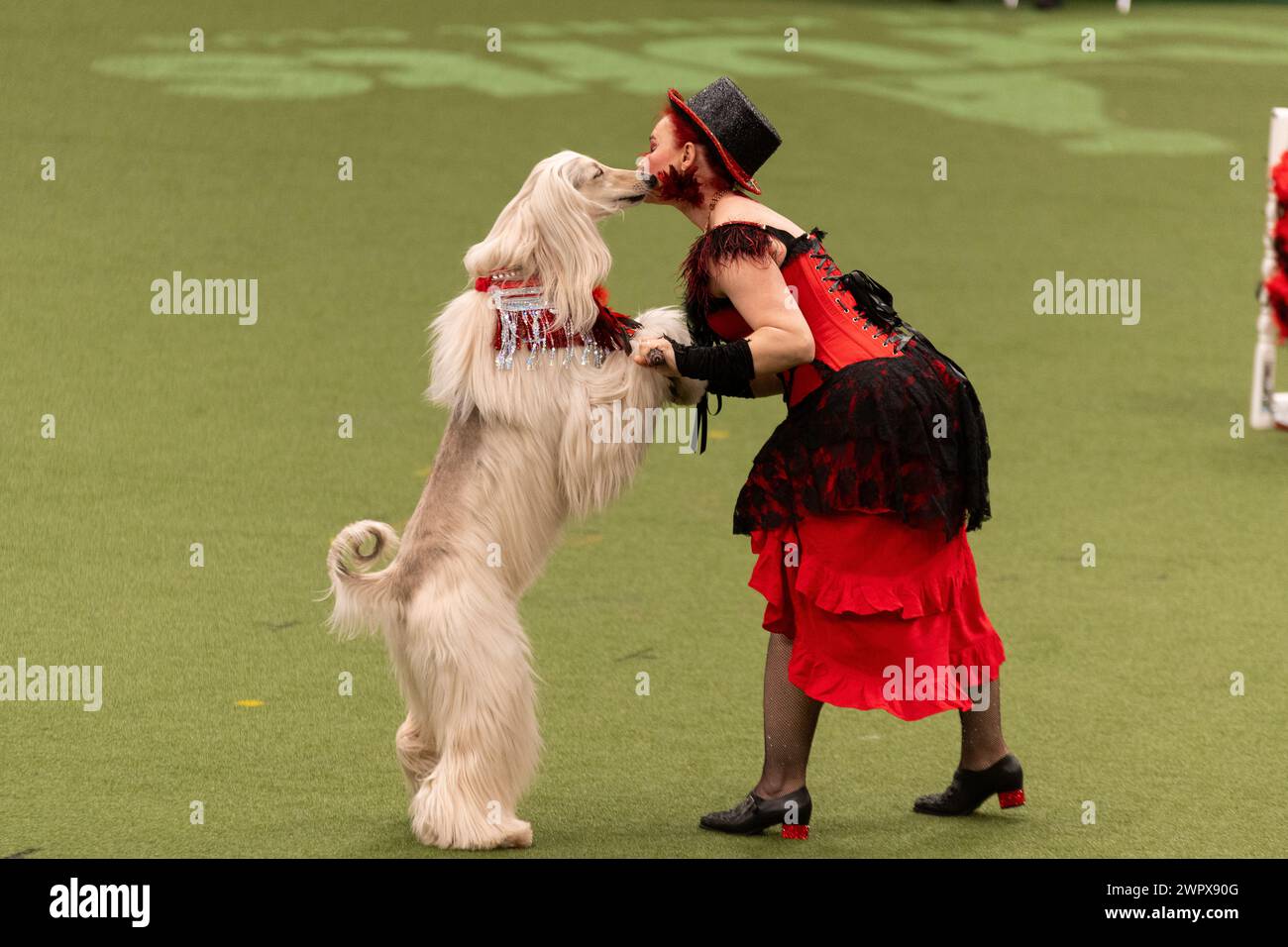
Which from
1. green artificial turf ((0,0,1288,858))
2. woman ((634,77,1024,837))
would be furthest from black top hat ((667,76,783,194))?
green artificial turf ((0,0,1288,858))

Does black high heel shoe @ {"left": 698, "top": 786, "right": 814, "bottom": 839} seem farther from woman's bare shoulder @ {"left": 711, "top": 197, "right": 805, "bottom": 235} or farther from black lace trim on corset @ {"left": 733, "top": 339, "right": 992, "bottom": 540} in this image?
woman's bare shoulder @ {"left": 711, "top": 197, "right": 805, "bottom": 235}

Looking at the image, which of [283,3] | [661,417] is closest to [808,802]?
[661,417]

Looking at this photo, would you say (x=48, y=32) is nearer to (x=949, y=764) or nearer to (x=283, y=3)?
(x=283, y=3)

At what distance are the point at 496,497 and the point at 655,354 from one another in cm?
44

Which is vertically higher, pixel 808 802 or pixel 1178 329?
pixel 1178 329

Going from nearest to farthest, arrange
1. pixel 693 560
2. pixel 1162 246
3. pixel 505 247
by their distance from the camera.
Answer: pixel 505 247 → pixel 693 560 → pixel 1162 246

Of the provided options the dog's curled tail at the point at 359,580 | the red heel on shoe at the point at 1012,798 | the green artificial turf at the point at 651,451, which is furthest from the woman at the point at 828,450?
the dog's curled tail at the point at 359,580

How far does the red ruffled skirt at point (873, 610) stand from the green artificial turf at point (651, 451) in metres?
0.36

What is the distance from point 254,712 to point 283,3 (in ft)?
29.1

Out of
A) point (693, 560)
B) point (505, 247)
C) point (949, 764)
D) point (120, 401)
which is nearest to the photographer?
point (505, 247)

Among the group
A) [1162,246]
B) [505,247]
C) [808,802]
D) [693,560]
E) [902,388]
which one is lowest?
[808,802]

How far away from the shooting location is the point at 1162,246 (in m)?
9.51

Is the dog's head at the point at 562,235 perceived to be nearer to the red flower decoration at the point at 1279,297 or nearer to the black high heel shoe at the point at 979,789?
the black high heel shoe at the point at 979,789

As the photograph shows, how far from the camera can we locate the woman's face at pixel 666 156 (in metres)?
3.77
